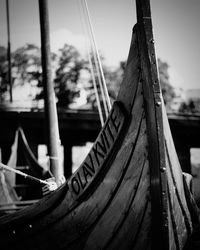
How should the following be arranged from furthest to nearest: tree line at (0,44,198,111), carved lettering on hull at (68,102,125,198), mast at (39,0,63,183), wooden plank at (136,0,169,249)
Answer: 1. tree line at (0,44,198,111)
2. mast at (39,0,63,183)
3. carved lettering on hull at (68,102,125,198)
4. wooden plank at (136,0,169,249)

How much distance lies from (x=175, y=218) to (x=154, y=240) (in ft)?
1.02

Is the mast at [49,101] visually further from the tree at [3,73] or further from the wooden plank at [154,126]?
the tree at [3,73]

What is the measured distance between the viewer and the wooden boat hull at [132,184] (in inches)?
72.3

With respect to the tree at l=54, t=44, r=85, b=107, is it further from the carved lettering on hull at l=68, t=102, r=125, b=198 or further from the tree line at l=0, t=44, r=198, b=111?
the carved lettering on hull at l=68, t=102, r=125, b=198

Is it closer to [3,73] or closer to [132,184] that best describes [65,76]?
[3,73]

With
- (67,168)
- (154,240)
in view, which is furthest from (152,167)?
(67,168)

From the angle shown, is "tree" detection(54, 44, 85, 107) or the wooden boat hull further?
"tree" detection(54, 44, 85, 107)

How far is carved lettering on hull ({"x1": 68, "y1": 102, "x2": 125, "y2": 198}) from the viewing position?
6.68 feet

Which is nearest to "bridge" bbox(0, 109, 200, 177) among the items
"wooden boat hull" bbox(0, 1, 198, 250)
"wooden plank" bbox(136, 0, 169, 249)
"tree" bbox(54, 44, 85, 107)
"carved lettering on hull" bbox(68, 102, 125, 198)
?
"tree" bbox(54, 44, 85, 107)

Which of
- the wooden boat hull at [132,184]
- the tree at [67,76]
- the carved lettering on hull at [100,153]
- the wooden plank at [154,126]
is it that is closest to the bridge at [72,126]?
the tree at [67,76]

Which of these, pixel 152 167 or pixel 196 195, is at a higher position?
pixel 152 167

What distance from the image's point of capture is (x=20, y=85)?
1574 centimetres

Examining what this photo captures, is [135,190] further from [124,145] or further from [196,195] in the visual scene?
[196,195]

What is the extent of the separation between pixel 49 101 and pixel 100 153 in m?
2.98
